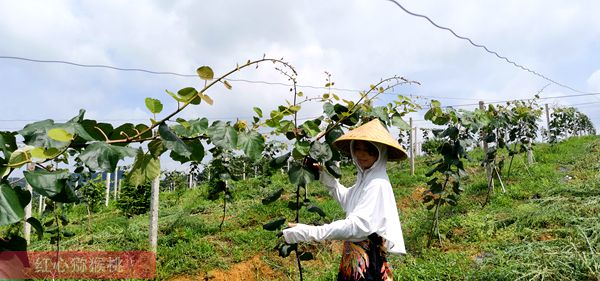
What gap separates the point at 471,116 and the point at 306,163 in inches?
109

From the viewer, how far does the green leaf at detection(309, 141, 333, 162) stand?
207cm

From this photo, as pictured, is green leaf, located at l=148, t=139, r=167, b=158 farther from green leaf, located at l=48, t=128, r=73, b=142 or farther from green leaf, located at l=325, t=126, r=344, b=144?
green leaf, located at l=325, t=126, r=344, b=144

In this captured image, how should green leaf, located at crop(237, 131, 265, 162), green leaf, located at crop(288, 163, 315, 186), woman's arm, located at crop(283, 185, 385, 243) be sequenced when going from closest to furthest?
green leaf, located at crop(237, 131, 265, 162) < woman's arm, located at crop(283, 185, 385, 243) < green leaf, located at crop(288, 163, 315, 186)

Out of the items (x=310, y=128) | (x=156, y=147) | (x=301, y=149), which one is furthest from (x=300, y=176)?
(x=156, y=147)

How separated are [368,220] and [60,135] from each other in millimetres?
1352

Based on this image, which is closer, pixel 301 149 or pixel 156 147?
pixel 156 147

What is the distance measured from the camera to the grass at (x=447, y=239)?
3137 millimetres

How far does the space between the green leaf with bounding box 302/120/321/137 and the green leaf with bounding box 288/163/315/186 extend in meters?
0.21

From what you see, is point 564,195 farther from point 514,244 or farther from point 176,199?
point 176,199

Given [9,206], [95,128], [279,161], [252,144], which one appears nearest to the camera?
[9,206]

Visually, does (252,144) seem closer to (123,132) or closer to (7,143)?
(123,132)

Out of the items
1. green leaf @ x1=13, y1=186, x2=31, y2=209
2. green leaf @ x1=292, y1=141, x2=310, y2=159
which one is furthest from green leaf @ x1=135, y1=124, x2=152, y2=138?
green leaf @ x1=292, y1=141, x2=310, y2=159

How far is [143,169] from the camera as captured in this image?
56.7 inches

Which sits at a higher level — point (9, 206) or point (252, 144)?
point (252, 144)
